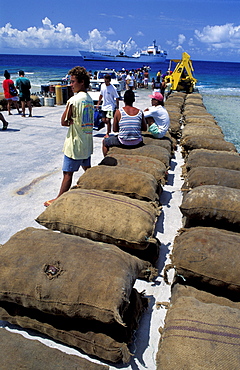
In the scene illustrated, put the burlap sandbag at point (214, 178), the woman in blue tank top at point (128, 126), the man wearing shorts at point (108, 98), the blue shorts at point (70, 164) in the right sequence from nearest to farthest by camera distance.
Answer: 1. the burlap sandbag at point (214, 178)
2. the blue shorts at point (70, 164)
3. the woman in blue tank top at point (128, 126)
4. the man wearing shorts at point (108, 98)

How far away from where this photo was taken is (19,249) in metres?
2.67

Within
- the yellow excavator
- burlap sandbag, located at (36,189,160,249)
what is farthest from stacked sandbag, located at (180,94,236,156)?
the yellow excavator

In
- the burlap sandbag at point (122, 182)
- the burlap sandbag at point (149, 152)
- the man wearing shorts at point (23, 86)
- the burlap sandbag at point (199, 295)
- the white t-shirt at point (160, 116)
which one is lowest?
the burlap sandbag at point (199, 295)

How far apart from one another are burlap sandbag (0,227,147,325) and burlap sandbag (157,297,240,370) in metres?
0.37

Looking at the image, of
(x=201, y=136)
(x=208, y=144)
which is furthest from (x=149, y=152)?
(x=201, y=136)

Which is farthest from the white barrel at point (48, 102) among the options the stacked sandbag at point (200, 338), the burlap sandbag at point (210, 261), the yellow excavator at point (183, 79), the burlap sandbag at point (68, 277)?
the stacked sandbag at point (200, 338)

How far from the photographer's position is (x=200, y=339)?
82.4 inches

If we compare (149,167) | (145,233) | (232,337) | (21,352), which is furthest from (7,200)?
(232,337)

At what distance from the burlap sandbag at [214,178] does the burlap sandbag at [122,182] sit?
1.84 feet

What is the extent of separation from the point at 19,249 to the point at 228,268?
1802 mm

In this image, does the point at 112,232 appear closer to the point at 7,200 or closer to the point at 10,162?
the point at 7,200

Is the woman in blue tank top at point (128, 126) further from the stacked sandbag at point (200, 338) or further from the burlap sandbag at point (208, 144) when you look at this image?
the stacked sandbag at point (200, 338)

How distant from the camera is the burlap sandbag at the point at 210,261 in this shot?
271cm

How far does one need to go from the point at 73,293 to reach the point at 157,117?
192 inches
